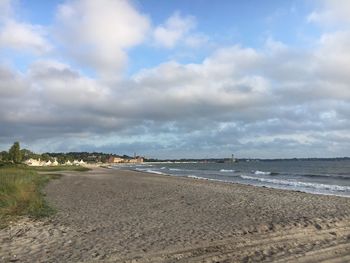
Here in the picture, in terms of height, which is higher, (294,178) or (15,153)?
(15,153)

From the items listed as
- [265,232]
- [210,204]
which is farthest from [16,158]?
[265,232]

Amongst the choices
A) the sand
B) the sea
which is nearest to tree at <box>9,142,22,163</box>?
the sea

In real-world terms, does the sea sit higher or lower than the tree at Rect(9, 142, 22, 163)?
lower

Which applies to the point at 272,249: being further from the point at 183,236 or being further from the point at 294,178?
the point at 294,178

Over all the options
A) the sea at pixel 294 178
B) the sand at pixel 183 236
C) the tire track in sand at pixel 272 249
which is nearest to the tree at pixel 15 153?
the sea at pixel 294 178

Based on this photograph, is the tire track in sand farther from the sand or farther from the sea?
the sea

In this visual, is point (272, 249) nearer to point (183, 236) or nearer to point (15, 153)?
point (183, 236)

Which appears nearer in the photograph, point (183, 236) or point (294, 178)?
point (183, 236)

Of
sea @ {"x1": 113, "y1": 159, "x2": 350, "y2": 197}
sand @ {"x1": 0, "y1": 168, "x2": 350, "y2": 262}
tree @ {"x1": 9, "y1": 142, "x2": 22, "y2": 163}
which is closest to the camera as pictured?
A: sand @ {"x1": 0, "y1": 168, "x2": 350, "y2": 262}

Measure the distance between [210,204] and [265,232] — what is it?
7999mm

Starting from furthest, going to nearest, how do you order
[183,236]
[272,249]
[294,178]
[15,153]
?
[15,153] < [294,178] < [183,236] < [272,249]

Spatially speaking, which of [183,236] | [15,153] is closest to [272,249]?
[183,236]

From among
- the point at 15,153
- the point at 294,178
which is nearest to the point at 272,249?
the point at 294,178

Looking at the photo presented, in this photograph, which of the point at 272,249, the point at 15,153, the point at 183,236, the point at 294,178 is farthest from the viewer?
the point at 15,153
